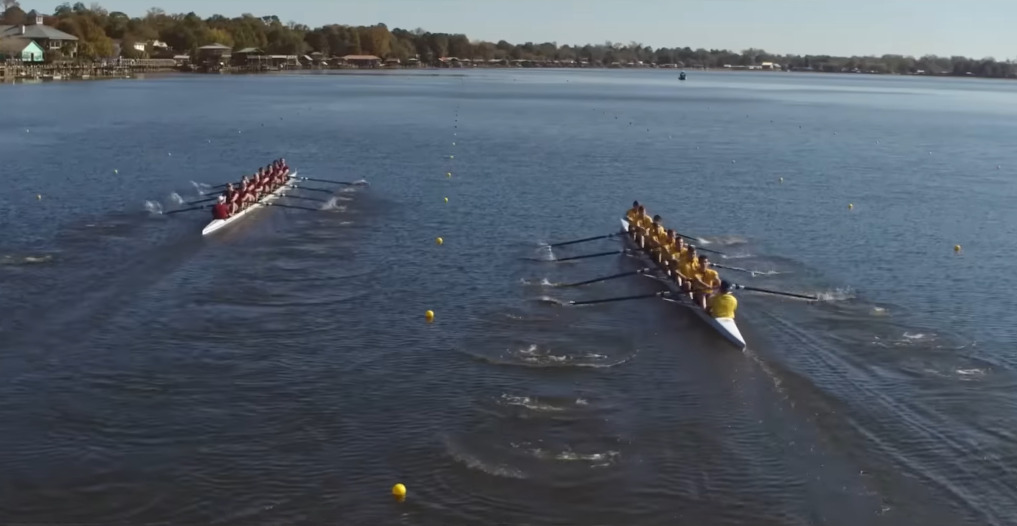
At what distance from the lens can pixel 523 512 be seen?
10.1m

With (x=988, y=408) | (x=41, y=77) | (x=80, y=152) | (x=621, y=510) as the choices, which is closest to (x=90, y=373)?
(x=621, y=510)

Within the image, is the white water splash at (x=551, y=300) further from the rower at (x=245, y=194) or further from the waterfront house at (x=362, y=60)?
the waterfront house at (x=362, y=60)

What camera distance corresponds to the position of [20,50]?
84.9m

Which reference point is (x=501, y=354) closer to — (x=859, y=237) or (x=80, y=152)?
(x=859, y=237)

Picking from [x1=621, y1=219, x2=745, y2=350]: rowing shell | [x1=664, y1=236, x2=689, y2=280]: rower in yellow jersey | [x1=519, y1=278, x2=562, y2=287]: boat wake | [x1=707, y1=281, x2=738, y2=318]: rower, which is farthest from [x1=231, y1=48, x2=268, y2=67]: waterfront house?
[x1=707, y1=281, x2=738, y2=318]: rower

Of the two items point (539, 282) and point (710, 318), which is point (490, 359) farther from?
point (539, 282)

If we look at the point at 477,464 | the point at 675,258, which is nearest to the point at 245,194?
the point at 675,258

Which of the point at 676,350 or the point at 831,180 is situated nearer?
the point at 676,350

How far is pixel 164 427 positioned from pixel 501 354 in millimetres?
4774

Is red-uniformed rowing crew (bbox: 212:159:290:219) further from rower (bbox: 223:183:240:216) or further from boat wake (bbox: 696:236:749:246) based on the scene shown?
boat wake (bbox: 696:236:749:246)

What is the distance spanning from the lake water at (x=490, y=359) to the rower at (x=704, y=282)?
0.48m

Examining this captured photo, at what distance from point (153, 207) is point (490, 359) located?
521 inches

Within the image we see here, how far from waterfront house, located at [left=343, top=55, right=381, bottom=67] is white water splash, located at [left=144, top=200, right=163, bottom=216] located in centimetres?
12318

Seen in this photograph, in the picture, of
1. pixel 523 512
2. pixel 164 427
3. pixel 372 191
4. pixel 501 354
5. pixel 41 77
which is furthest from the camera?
pixel 41 77
